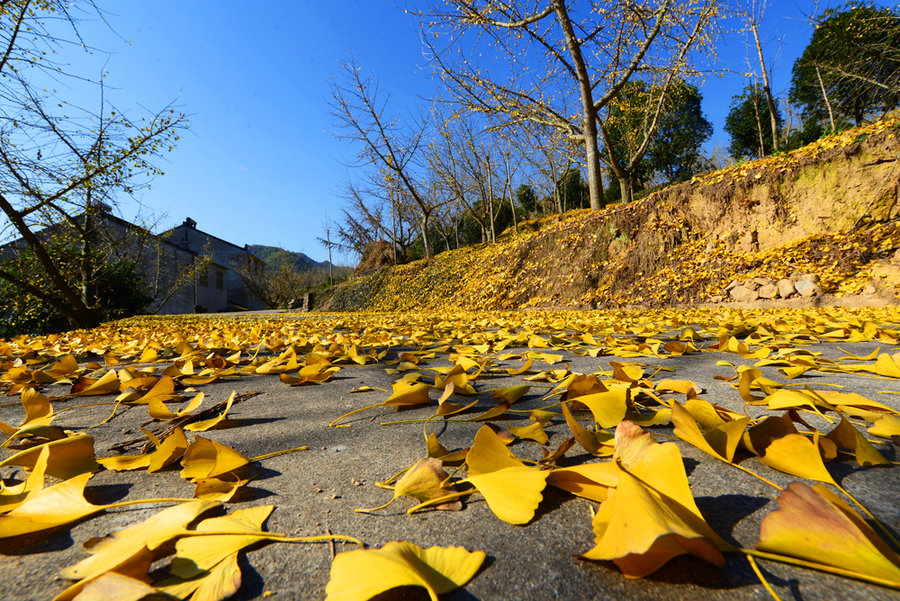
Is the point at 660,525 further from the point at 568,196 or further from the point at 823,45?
the point at 568,196

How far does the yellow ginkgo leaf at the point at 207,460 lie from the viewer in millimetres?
635

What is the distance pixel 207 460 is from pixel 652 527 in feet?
2.23

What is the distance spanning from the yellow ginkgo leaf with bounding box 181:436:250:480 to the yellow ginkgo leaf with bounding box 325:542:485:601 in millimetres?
359

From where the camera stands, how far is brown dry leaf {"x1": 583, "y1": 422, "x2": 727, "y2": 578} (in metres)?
0.36

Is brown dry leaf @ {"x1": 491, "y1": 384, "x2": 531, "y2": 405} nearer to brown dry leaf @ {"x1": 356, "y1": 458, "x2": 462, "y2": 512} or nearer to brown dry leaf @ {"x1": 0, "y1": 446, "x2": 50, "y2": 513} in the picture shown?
brown dry leaf @ {"x1": 356, "y1": 458, "x2": 462, "y2": 512}

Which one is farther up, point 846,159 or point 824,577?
point 846,159

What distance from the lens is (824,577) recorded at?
36 centimetres

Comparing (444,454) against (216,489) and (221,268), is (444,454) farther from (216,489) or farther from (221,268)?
(221,268)

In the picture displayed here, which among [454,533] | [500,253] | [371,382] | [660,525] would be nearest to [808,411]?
[660,525]

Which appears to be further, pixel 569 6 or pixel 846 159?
pixel 569 6

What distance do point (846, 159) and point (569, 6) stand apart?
5.38m

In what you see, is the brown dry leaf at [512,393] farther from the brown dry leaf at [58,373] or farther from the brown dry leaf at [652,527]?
the brown dry leaf at [58,373]

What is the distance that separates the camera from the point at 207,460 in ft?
2.14

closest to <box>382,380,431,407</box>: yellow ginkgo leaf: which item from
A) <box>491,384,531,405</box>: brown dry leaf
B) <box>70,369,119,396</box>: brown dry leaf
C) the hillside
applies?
<box>491,384,531,405</box>: brown dry leaf
